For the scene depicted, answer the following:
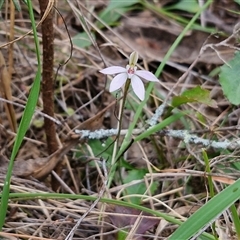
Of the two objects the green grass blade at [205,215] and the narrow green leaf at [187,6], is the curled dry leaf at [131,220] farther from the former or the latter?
the narrow green leaf at [187,6]

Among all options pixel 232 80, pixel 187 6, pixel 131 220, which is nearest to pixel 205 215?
pixel 131 220

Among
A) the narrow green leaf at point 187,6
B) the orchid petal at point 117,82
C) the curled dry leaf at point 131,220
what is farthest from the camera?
the narrow green leaf at point 187,6

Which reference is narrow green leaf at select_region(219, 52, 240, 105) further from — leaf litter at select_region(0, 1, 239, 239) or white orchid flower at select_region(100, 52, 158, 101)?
white orchid flower at select_region(100, 52, 158, 101)

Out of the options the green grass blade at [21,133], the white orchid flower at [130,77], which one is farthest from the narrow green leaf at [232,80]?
the green grass blade at [21,133]

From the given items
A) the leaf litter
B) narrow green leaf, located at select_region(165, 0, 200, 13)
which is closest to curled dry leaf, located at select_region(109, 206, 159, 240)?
the leaf litter

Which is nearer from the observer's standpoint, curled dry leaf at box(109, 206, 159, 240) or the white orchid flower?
the white orchid flower

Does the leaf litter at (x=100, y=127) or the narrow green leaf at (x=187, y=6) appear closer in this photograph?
the leaf litter at (x=100, y=127)

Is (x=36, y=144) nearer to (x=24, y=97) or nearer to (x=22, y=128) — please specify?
(x=24, y=97)
